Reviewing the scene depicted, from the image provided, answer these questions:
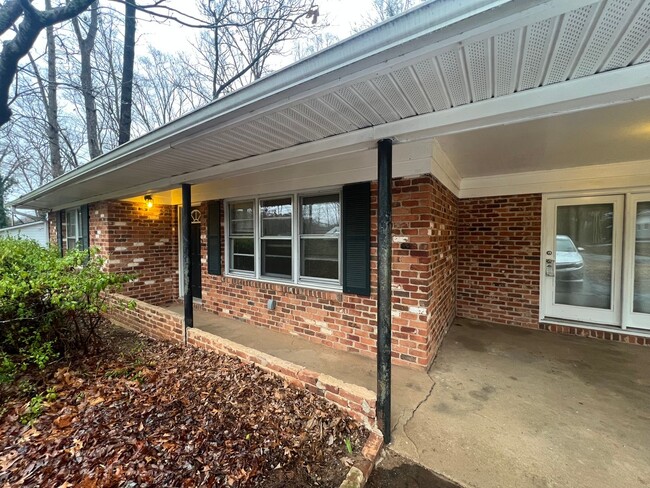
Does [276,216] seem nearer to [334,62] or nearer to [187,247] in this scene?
[187,247]

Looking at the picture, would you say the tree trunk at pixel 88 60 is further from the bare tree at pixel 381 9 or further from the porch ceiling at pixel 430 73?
the porch ceiling at pixel 430 73

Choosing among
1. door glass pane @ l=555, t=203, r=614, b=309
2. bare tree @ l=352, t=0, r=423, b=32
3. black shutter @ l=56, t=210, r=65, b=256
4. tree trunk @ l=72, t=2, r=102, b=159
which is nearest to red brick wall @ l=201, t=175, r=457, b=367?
door glass pane @ l=555, t=203, r=614, b=309

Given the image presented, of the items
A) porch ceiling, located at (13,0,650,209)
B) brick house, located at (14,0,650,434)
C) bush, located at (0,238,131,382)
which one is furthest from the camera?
bush, located at (0,238,131,382)

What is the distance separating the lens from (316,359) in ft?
10.7

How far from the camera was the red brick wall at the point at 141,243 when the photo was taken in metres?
5.61

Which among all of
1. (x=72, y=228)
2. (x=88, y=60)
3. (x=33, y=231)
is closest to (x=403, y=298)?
(x=72, y=228)

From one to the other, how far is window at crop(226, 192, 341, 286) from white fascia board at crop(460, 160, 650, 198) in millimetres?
2548

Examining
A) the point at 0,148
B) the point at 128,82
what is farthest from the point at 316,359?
the point at 0,148

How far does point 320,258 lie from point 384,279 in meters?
1.89

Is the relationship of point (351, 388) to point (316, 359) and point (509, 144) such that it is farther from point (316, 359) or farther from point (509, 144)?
point (509, 144)

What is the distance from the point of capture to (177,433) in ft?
6.59

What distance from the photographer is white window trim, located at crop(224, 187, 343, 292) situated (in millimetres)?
3680

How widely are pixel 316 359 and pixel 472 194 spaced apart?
11.9 feet

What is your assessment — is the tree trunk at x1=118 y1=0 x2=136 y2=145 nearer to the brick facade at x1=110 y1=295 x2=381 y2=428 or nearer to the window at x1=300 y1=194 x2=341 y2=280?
the brick facade at x1=110 y1=295 x2=381 y2=428
